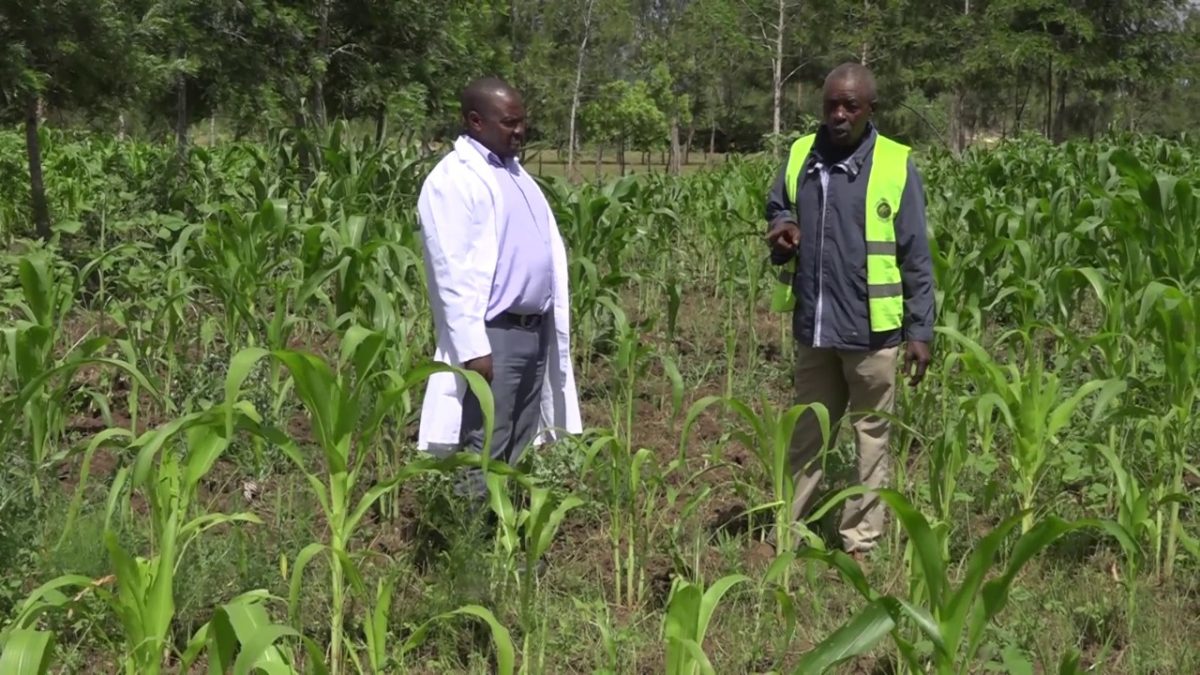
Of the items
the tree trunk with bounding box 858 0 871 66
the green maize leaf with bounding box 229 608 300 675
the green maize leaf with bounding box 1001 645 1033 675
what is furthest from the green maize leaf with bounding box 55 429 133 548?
the tree trunk with bounding box 858 0 871 66

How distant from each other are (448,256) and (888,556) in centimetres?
167

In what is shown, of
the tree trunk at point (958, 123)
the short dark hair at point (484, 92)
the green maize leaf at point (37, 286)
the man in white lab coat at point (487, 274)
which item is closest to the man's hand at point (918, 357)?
the man in white lab coat at point (487, 274)

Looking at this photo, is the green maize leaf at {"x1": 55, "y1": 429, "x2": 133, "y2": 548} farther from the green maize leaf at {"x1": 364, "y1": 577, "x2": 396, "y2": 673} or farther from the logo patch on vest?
the logo patch on vest

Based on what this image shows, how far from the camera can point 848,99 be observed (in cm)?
350

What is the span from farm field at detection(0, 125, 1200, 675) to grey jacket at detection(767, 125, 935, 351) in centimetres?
23

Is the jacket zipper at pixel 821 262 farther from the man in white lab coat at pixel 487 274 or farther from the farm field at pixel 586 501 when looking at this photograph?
the man in white lab coat at pixel 487 274

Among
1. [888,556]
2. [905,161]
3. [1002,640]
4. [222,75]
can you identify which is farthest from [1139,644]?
[222,75]

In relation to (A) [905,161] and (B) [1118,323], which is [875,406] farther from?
(B) [1118,323]

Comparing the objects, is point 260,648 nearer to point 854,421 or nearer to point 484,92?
point 484,92

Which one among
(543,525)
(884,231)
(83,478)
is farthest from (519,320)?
(83,478)

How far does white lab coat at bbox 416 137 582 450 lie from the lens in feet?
10.9

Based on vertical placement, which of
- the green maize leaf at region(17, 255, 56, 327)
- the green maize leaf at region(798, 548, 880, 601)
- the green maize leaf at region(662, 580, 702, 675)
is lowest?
the green maize leaf at region(662, 580, 702, 675)

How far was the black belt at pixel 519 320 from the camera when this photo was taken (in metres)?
3.51

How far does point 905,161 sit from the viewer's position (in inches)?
144
